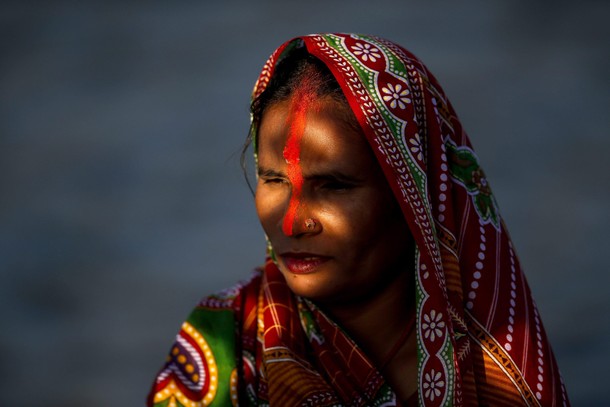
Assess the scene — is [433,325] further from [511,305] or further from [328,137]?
[328,137]

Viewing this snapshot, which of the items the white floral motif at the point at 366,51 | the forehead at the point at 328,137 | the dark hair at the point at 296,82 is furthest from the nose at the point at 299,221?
the white floral motif at the point at 366,51

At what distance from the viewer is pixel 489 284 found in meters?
2.61

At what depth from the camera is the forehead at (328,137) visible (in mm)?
2486

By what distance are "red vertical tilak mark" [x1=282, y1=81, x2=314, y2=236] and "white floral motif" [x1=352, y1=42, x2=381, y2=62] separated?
6.5 inches

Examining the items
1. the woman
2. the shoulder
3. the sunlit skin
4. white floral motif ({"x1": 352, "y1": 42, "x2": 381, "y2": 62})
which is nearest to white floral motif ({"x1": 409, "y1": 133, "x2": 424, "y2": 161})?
the woman

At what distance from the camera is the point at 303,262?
2521mm

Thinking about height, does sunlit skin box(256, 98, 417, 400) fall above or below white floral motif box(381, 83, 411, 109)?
below

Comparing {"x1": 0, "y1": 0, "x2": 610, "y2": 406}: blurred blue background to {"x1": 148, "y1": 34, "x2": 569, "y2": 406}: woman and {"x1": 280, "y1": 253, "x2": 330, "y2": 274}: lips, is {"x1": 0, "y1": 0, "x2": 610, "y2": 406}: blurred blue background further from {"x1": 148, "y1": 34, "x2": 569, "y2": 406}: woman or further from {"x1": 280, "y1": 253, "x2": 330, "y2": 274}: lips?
{"x1": 280, "y1": 253, "x2": 330, "y2": 274}: lips

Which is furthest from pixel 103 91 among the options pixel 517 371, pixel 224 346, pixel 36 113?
pixel 517 371

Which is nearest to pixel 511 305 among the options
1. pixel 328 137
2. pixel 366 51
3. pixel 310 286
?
pixel 310 286

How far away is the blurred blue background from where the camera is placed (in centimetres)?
543

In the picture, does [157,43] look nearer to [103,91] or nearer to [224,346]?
[103,91]

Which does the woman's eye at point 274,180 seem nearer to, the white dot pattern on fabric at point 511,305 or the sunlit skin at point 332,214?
the sunlit skin at point 332,214

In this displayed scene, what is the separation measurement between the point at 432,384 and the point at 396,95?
0.77 meters
